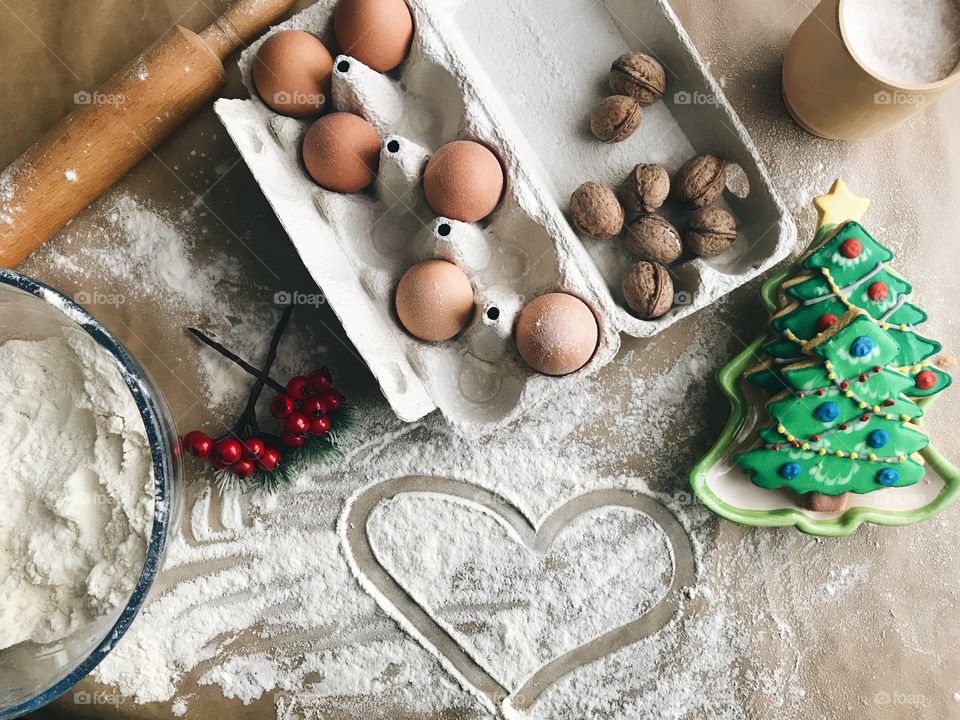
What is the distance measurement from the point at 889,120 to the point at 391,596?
3.67 ft

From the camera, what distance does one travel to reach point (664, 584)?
4.05 feet

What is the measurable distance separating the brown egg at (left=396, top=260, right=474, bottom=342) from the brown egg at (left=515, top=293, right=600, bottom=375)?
95 mm

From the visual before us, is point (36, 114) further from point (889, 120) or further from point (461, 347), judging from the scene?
point (889, 120)

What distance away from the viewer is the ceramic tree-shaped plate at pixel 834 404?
1.11 meters

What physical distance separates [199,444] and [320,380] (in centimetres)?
21

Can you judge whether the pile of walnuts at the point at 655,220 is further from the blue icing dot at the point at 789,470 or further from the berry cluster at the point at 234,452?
the berry cluster at the point at 234,452

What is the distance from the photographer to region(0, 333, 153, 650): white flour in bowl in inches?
41.9

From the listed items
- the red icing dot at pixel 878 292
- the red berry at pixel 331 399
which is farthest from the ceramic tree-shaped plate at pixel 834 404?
the red berry at pixel 331 399

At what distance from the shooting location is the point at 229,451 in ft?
3.67

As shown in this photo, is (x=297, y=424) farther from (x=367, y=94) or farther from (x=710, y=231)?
(x=710, y=231)

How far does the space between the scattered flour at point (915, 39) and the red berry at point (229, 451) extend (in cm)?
114

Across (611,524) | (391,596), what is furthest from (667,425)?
(391,596)

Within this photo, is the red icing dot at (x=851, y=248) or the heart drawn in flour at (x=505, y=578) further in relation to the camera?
the heart drawn in flour at (x=505, y=578)

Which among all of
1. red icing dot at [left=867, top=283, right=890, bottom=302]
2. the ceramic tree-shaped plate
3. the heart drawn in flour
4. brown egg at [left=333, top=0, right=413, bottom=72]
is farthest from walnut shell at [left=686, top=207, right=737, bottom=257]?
brown egg at [left=333, top=0, right=413, bottom=72]
